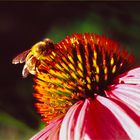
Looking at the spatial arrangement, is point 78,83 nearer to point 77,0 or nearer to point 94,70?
point 94,70

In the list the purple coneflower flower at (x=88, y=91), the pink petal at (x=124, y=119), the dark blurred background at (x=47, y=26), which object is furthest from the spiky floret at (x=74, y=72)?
the dark blurred background at (x=47, y=26)

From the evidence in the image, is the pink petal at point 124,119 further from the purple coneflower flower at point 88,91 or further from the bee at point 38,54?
the bee at point 38,54

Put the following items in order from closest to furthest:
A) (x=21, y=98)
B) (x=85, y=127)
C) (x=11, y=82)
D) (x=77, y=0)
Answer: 1. (x=85, y=127)
2. (x=21, y=98)
3. (x=11, y=82)
4. (x=77, y=0)

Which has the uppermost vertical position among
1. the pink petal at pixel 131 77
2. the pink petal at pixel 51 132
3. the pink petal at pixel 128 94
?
the pink petal at pixel 131 77

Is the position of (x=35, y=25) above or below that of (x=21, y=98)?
above

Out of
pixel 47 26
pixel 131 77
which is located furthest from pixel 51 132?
pixel 47 26

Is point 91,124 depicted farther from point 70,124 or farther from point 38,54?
point 38,54

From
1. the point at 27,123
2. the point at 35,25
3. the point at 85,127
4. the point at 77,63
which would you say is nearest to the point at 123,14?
the point at 35,25

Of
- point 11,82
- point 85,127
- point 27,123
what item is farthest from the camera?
point 11,82
